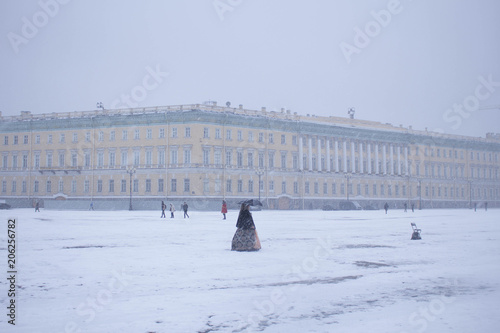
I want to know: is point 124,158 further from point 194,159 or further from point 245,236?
point 245,236

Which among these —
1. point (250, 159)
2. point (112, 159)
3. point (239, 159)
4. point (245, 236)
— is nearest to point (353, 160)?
point (250, 159)

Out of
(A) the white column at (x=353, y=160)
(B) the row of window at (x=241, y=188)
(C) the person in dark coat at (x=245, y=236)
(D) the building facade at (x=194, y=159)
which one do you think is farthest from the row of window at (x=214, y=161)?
(C) the person in dark coat at (x=245, y=236)

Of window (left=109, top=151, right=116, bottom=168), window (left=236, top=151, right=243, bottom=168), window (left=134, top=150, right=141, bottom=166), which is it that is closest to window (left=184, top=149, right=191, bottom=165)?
window (left=134, top=150, right=141, bottom=166)

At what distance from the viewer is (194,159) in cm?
6050

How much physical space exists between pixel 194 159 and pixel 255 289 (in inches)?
2014

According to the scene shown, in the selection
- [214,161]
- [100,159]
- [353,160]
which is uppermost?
[353,160]

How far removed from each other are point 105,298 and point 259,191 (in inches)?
1991

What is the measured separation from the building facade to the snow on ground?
44.0 m

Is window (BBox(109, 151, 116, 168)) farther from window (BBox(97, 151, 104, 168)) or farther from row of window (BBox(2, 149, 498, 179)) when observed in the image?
window (BBox(97, 151, 104, 168))

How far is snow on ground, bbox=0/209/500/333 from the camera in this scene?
24.2 ft

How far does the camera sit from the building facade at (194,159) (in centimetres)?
6103

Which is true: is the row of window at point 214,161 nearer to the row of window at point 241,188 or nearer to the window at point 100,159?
the window at point 100,159

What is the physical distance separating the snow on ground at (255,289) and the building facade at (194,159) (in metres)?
44.0

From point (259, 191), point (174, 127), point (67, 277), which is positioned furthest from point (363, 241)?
point (174, 127)
